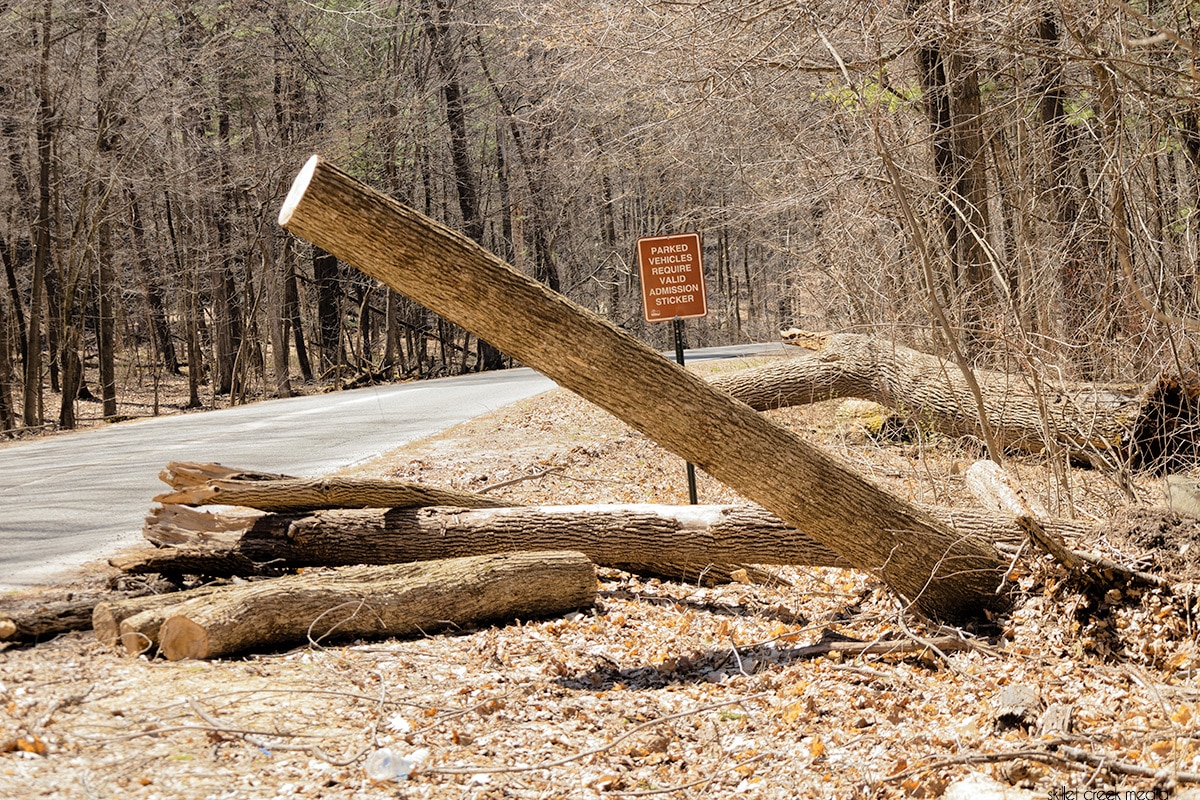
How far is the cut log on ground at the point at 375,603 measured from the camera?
545cm

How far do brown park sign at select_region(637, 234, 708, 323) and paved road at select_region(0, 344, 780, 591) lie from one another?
179 inches

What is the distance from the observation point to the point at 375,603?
20.0 ft

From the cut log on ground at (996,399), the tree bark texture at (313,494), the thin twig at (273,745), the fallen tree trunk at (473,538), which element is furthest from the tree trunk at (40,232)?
the thin twig at (273,745)

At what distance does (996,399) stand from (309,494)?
23.6 ft

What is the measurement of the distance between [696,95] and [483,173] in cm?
2692

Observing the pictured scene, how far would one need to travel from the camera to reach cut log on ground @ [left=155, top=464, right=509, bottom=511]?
693 cm

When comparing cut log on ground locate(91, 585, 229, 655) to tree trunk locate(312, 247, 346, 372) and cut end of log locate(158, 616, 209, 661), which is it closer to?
cut end of log locate(158, 616, 209, 661)

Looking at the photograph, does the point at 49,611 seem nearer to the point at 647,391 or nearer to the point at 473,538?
the point at 473,538

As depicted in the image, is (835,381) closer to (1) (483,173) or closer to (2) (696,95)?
(2) (696,95)

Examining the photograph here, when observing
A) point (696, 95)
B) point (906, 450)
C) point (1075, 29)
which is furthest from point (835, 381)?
point (1075, 29)

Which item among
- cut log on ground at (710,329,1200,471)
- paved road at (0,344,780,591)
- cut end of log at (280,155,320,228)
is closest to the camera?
cut end of log at (280,155,320,228)

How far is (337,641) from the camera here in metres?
6.04

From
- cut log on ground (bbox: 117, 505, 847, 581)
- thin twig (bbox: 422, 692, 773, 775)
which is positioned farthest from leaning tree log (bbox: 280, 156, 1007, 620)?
thin twig (bbox: 422, 692, 773, 775)

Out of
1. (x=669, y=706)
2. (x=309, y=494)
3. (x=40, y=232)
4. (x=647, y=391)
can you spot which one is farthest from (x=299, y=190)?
(x=40, y=232)
